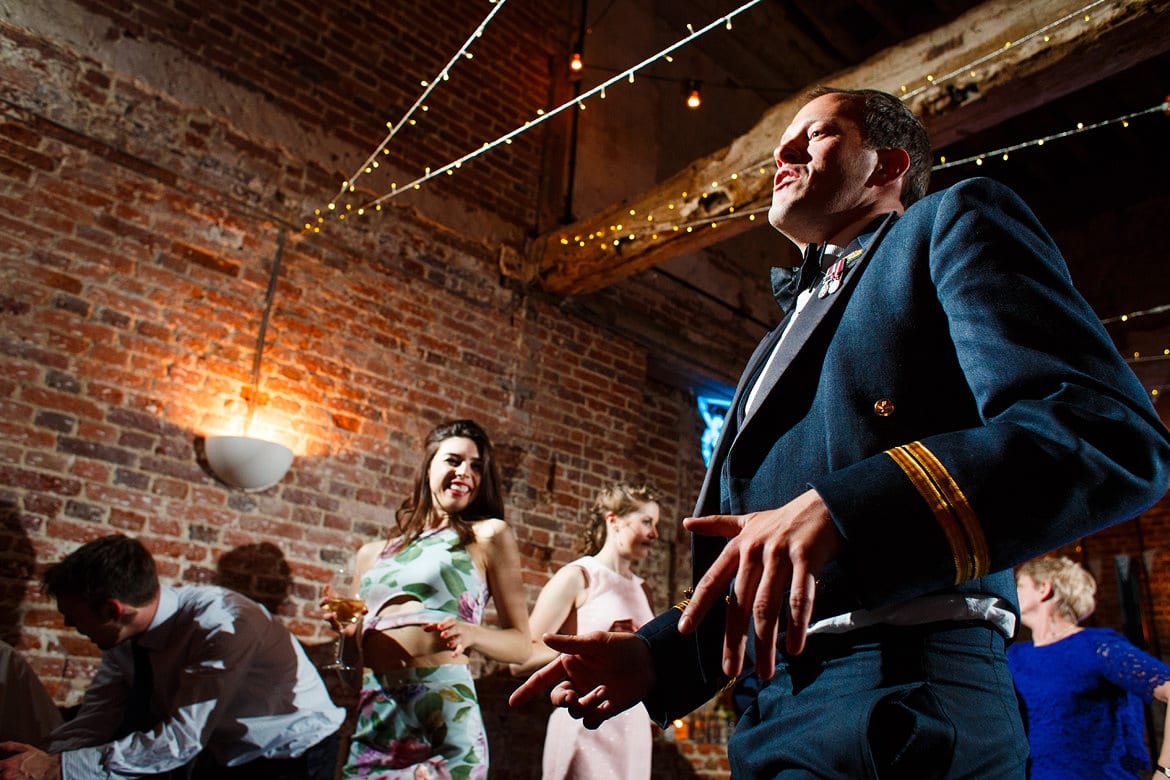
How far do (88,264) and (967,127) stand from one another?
401 centimetres

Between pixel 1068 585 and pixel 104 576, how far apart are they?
3.76 m

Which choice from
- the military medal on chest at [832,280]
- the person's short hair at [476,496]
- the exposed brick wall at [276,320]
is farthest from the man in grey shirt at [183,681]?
the military medal on chest at [832,280]

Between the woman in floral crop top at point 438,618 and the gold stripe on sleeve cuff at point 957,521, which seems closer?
the gold stripe on sleeve cuff at point 957,521

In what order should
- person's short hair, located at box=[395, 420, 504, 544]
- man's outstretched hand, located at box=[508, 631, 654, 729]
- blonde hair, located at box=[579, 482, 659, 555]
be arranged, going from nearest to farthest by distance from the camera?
man's outstretched hand, located at box=[508, 631, 654, 729] → person's short hair, located at box=[395, 420, 504, 544] → blonde hair, located at box=[579, 482, 659, 555]

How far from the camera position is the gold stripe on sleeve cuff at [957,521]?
0.71 meters

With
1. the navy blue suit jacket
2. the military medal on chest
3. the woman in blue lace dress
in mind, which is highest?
the military medal on chest

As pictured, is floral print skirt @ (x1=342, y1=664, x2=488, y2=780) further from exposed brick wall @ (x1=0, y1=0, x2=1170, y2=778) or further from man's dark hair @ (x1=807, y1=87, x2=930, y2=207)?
man's dark hair @ (x1=807, y1=87, x2=930, y2=207)

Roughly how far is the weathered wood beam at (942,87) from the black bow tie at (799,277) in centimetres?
205

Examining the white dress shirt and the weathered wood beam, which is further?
the weathered wood beam

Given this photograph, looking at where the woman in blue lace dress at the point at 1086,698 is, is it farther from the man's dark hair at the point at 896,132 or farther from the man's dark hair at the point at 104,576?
the man's dark hair at the point at 104,576

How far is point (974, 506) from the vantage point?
28.0 inches

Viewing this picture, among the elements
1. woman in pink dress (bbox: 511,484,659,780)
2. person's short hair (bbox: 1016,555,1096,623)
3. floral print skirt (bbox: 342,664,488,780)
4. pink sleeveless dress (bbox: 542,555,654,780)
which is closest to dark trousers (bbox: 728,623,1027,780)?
floral print skirt (bbox: 342,664,488,780)

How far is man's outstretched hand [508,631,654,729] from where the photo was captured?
0.98 m

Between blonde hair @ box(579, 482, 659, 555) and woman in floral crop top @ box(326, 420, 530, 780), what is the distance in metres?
0.83
